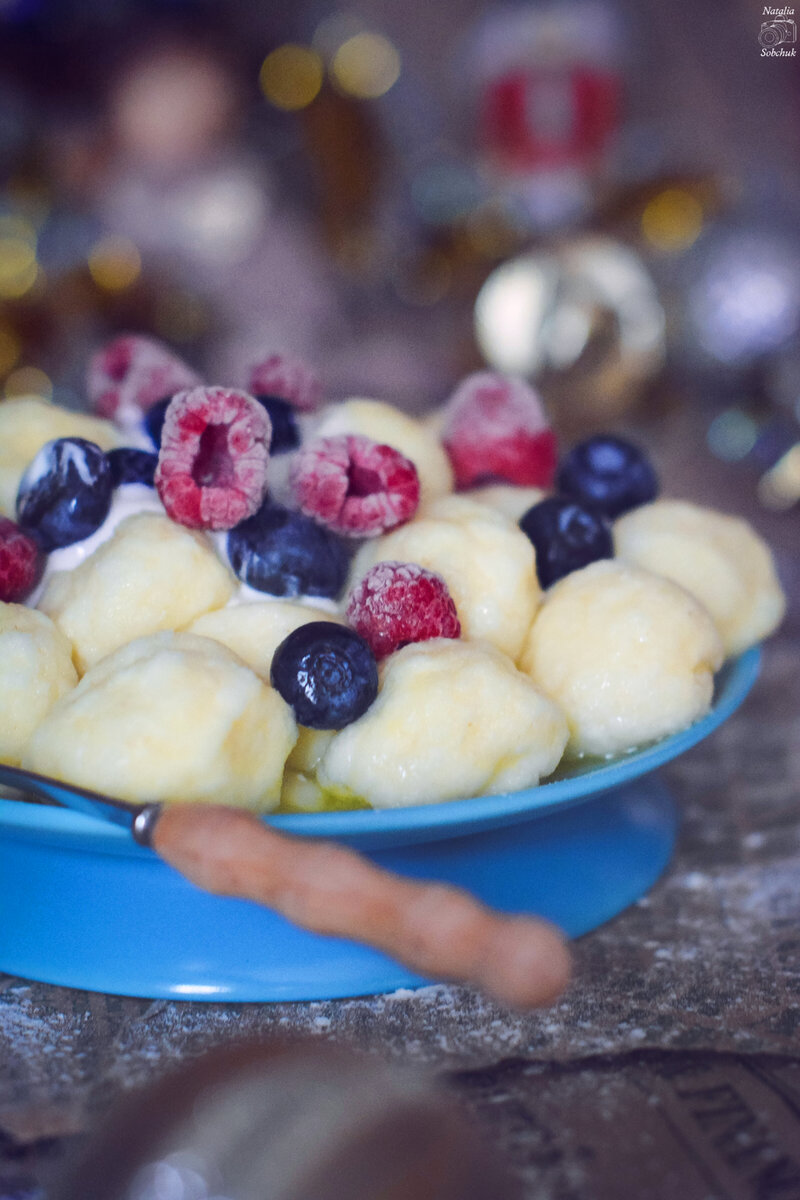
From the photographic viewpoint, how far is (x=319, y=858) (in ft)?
2.03

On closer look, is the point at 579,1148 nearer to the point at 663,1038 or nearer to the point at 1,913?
the point at 663,1038

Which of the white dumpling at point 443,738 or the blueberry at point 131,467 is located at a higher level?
the blueberry at point 131,467

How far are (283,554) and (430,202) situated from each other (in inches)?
107

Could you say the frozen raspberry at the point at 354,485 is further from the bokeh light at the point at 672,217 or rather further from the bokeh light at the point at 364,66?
the bokeh light at the point at 364,66

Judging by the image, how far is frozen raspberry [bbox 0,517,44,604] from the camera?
3.07 ft

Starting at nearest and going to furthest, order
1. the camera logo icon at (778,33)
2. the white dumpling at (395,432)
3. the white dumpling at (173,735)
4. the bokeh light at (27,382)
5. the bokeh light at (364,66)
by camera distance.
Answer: the white dumpling at (173,735) < the white dumpling at (395,432) < the bokeh light at (27,382) < the camera logo icon at (778,33) < the bokeh light at (364,66)

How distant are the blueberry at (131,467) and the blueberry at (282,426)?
134 mm

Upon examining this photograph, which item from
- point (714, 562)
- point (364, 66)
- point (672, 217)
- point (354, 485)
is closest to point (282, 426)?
point (354, 485)

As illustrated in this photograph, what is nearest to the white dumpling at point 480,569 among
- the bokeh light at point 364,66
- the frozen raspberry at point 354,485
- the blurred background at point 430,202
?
the frozen raspberry at point 354,485

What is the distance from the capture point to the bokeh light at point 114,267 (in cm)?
270

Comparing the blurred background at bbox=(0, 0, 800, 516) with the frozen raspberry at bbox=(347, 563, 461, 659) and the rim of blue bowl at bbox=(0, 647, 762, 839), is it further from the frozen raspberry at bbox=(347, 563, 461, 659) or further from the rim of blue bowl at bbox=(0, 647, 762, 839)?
the rim of blue bowl at bbox=(0, 647, 762, 839)

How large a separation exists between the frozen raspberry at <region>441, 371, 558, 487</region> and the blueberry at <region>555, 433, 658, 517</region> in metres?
0.05

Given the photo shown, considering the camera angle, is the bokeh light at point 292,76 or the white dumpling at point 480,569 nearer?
the white dumpling at point 480,569

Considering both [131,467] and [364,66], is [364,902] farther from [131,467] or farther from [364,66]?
[364,66]
